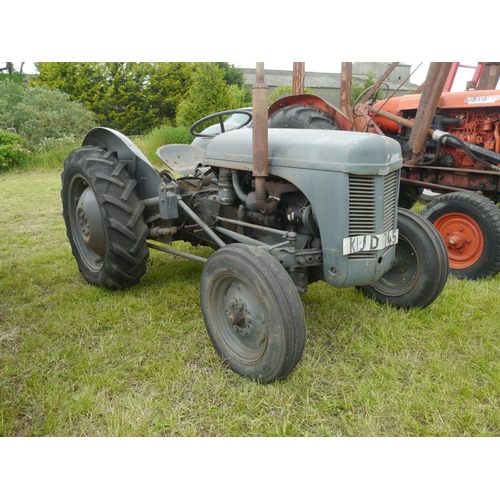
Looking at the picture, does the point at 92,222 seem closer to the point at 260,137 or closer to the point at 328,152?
the point at 260,137

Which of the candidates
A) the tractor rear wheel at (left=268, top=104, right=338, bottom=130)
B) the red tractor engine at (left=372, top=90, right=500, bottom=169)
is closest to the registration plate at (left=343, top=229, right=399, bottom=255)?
the tractor rear wheel at (left=268, top=104, right=338, bottom=130)

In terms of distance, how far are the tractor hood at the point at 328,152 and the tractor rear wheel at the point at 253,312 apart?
1.74 ft

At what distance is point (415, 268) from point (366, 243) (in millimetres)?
828

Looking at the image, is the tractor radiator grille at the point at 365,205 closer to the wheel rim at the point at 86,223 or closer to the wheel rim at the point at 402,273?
the wheel rim at the point at 402,273

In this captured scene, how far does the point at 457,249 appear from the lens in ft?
13.2

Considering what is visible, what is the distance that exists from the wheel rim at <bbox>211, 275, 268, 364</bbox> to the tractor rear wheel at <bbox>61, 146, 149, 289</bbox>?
2.92 feet

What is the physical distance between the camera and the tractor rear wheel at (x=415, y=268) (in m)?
2.96

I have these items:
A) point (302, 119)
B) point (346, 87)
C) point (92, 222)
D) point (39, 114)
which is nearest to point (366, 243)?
point (92, 222)

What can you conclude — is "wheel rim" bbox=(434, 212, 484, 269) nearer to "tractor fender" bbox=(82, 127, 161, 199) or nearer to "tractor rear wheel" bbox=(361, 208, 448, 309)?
"tractor rear wheel" bbox=(361, 208, 448, 309)

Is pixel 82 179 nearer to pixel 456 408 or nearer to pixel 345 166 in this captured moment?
pixel 345 166

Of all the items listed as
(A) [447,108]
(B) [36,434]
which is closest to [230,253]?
(B) [36,434]

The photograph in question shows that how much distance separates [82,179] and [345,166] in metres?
2.20

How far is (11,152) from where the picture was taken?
1147cm

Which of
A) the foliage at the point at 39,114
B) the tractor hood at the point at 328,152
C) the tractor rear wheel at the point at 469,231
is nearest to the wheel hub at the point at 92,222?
the tractor hood at the point at 328,152
